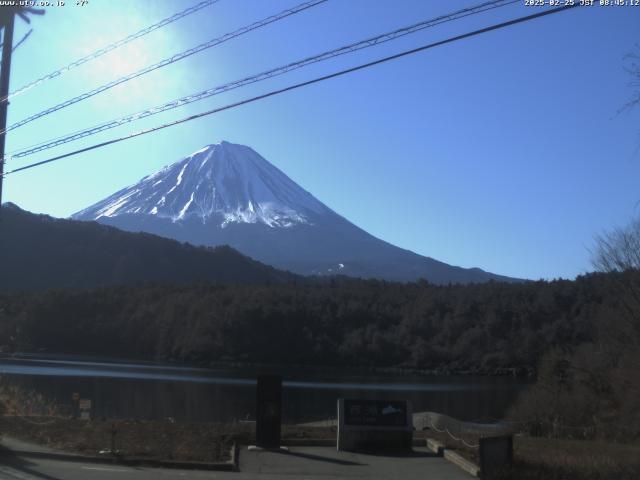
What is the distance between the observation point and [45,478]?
11.7 m

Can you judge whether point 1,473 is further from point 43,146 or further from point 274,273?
point 274,273

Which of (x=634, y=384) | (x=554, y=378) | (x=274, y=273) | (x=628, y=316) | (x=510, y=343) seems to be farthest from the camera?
(x=274, y=273)

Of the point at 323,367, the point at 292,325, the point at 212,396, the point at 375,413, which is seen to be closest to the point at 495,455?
the point at 375,413

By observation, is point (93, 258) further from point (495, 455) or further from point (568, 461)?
point (495, 455)

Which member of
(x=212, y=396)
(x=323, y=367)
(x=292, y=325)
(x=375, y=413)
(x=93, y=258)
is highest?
(x=93, y=258)

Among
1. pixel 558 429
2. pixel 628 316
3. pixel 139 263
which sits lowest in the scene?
pixel 558 429

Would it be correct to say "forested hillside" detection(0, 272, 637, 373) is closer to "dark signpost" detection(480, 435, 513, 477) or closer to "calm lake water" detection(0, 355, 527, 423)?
"calm lake water" detection(0, 355, 527, 423)

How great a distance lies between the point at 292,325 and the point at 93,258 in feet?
152

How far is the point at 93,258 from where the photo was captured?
A: 442 ft

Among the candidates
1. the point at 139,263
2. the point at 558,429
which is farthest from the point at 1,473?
the point at 139,263

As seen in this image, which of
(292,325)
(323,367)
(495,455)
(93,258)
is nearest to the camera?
(495,455)

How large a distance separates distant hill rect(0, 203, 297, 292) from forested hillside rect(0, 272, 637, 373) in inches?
739

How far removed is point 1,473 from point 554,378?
107 feet

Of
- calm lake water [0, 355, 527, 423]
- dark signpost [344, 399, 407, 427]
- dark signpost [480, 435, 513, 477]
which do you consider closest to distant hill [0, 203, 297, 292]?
calm lake water [0, 355, 527, 423]
